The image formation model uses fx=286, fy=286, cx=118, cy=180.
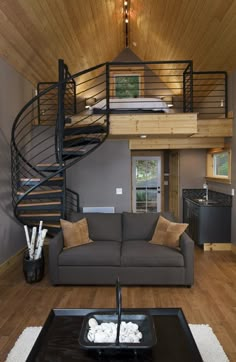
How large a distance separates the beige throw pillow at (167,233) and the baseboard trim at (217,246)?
1.63 meters

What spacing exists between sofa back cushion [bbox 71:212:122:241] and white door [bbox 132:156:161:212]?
13.2ft

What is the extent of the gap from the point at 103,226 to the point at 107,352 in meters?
2.71

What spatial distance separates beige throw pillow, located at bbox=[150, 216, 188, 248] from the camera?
158 inches

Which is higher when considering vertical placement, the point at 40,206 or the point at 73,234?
the point at 40,206

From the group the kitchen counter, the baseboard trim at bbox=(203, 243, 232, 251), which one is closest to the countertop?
the kitchen counter

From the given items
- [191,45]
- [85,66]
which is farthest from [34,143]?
[191,45]

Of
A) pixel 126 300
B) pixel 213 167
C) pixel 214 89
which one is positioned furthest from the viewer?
pixel 213 167

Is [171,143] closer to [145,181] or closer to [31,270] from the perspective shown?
[145,181]

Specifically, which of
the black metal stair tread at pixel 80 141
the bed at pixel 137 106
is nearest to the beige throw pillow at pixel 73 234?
the black metal stair tread at pixel 80 141

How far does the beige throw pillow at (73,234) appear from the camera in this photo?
4078 millimetres

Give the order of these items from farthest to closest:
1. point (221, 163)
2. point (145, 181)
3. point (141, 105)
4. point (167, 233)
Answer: point (145, 181)
point (221, 163)
point (141, 105)
point (167, 233)

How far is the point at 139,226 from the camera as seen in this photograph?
14.7 feet

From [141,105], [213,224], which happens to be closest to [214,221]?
[213,224]

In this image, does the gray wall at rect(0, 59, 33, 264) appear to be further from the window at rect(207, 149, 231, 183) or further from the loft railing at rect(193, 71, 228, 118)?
the window at rect(207, 149, 231, 183)
